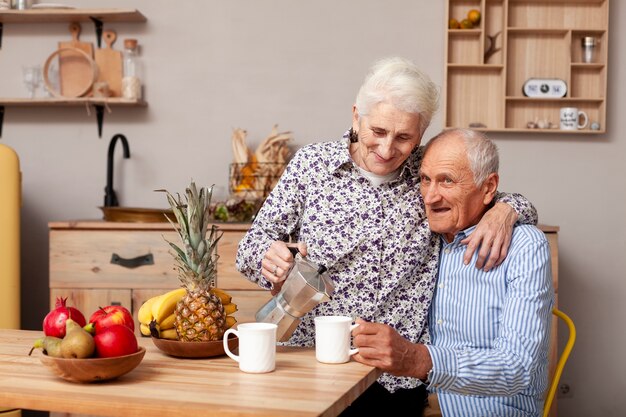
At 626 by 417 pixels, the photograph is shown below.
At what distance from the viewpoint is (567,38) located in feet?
11.7

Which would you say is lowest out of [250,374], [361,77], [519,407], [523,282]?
[519,407]

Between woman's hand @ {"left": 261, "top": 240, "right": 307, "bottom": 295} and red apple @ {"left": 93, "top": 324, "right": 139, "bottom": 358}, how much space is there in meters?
0.43

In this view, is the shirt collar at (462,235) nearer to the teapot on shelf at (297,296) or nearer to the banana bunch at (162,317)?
the teapot on shelf at (297,296)

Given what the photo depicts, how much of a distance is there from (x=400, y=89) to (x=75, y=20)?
2354mm

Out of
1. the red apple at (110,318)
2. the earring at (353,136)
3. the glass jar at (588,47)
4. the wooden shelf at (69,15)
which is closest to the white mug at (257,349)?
the red apple at (110,318)

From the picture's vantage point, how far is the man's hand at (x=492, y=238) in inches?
73.7

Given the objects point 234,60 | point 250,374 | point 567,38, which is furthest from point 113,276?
point 567,38

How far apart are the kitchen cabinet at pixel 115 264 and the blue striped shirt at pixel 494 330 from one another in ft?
4.20

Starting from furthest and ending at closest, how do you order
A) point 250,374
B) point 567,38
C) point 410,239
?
1. point 567,38
2. point 410,239
3. point 250,374

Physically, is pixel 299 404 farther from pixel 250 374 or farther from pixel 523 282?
pixel 523 282

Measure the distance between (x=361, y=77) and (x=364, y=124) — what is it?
1736mm

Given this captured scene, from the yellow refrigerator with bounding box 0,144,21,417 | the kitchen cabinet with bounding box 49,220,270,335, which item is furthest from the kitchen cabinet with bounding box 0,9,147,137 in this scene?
the kitchen cabinet with bounding box 49,220,270,335

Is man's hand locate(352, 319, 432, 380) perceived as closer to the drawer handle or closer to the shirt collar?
the shirt collar

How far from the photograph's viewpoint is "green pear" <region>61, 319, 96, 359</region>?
141 centimetres
